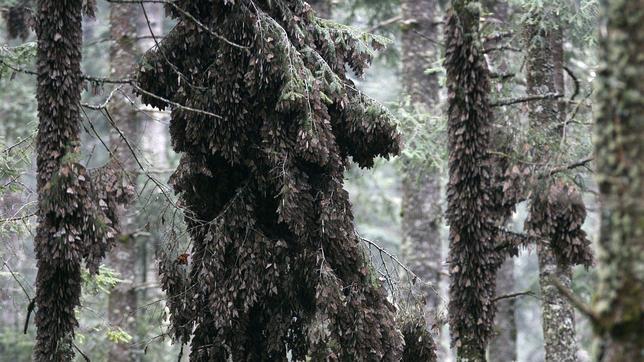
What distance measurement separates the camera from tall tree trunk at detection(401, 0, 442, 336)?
575 inches

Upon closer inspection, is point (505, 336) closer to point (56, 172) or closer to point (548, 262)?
point (548, 262)

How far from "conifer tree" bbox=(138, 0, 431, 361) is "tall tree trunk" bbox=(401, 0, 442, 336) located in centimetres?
614

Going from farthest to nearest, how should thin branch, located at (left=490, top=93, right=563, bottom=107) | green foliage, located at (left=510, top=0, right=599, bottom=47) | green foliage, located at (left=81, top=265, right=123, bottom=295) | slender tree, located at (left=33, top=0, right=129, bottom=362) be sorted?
1. green foliage, located at (left=81, top=265, right=123, bottom=295)
2. green foliage, located at (left=510, top=0, right=599, bottom=47)
3. thin branch, located at (left=490, top=93, right=563, bottom=107)
4. slender tree, located at (left=33, top=0, right=129, bottom=362)

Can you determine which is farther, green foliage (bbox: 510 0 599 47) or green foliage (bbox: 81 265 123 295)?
green foliage (bbox: 81 265 123 295)

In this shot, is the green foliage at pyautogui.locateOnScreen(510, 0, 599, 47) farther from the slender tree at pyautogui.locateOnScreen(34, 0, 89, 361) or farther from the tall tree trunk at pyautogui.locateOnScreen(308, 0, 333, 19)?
the slender tree at pyautogui.locateOnScreen(34, 0, 89, 361)

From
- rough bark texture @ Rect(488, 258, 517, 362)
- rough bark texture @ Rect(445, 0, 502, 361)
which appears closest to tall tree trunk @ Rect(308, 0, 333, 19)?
rough bark texture @ Rect(488, 258, 517, 362)

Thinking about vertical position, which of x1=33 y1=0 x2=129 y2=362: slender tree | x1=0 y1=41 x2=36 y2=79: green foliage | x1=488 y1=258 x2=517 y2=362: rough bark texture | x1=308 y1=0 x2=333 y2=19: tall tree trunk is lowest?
x1=33 y1=0 x2=129 y2=362: slender tree

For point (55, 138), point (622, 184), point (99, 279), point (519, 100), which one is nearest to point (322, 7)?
point (99, 279)

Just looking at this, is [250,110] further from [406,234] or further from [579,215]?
[406,234]

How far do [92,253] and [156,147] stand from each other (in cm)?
840

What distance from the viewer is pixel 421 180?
1489cm

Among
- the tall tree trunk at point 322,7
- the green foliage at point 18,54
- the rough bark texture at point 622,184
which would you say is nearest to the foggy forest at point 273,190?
the green foliage at point 18,54

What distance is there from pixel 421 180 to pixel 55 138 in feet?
29.8

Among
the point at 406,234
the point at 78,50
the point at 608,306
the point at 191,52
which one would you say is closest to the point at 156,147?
the point at 406,234
